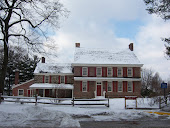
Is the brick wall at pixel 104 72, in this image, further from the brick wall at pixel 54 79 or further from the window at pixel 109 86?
the brick wall at pixel 54 79

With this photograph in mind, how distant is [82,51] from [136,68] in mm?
10247

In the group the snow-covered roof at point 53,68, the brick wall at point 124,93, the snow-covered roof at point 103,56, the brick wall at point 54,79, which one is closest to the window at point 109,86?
the brick wall at point 124,93

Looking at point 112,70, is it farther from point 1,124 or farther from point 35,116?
point 1,124

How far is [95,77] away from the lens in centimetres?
3138

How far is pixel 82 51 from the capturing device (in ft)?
116

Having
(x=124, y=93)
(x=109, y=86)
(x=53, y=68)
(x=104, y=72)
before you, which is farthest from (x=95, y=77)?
(x=53, y=68)

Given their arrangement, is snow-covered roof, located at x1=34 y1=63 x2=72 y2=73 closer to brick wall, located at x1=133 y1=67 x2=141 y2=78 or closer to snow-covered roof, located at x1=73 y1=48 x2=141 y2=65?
snow-covered roof, located at x1=73 y1=48 x2=141 y2=65

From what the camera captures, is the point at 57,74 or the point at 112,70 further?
the point at 57,74

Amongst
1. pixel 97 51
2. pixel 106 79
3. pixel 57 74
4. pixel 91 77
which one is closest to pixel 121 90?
pixel 106 79

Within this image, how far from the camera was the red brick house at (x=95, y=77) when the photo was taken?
31.2m

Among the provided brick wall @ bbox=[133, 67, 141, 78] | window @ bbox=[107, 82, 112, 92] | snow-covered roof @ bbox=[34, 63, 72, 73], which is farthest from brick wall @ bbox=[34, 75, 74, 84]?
brick wall @ bbox=[133, 67, 141, 78]

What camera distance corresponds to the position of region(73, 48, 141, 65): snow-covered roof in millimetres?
32375

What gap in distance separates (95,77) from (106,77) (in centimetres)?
187

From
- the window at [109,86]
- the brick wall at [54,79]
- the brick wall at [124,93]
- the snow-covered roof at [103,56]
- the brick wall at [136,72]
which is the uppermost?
the snow-covered roof at [103,56]
